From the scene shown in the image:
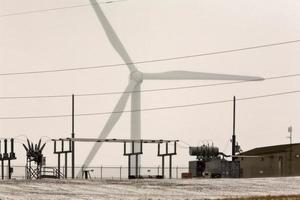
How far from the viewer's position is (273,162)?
80125 millimetres

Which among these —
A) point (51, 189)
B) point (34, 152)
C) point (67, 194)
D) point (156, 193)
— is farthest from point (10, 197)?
point (34, 152)

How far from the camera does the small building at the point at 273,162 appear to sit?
7775cm

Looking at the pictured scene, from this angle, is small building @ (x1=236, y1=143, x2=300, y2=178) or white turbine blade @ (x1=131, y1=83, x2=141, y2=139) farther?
white turbine blade @ (x1=131, y1=83, x2=141, y2=139)

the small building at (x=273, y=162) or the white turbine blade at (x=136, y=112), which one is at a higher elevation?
the white turbine blade at (x=136, y=112)

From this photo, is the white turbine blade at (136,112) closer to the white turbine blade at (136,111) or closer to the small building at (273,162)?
the white turbine blade at (136,111)

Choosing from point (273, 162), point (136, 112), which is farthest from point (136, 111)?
point (273, 162)

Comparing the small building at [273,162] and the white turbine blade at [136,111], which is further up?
the white turbine blade at [136,111]

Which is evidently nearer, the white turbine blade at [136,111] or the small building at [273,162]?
the small building at [273,162]

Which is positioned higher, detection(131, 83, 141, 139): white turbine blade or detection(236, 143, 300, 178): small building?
detection(131, 83, 141, 139): white turbine blade

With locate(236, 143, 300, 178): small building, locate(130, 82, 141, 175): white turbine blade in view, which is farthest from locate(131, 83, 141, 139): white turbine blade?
locate(236, 143, 300, 178): small building

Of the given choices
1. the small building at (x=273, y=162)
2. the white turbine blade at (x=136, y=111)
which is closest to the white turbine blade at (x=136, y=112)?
the white turbine blade at (x=136, y=111)

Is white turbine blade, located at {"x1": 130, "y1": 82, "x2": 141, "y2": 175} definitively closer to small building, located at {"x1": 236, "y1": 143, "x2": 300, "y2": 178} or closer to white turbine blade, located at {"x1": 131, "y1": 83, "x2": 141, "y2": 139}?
white turbine blade, located at {"x1": 131, "y1": 83, "x2": 141, "y2": 139}

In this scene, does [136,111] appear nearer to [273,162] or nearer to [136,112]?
[136,112]

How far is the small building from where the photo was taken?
3061 inches
